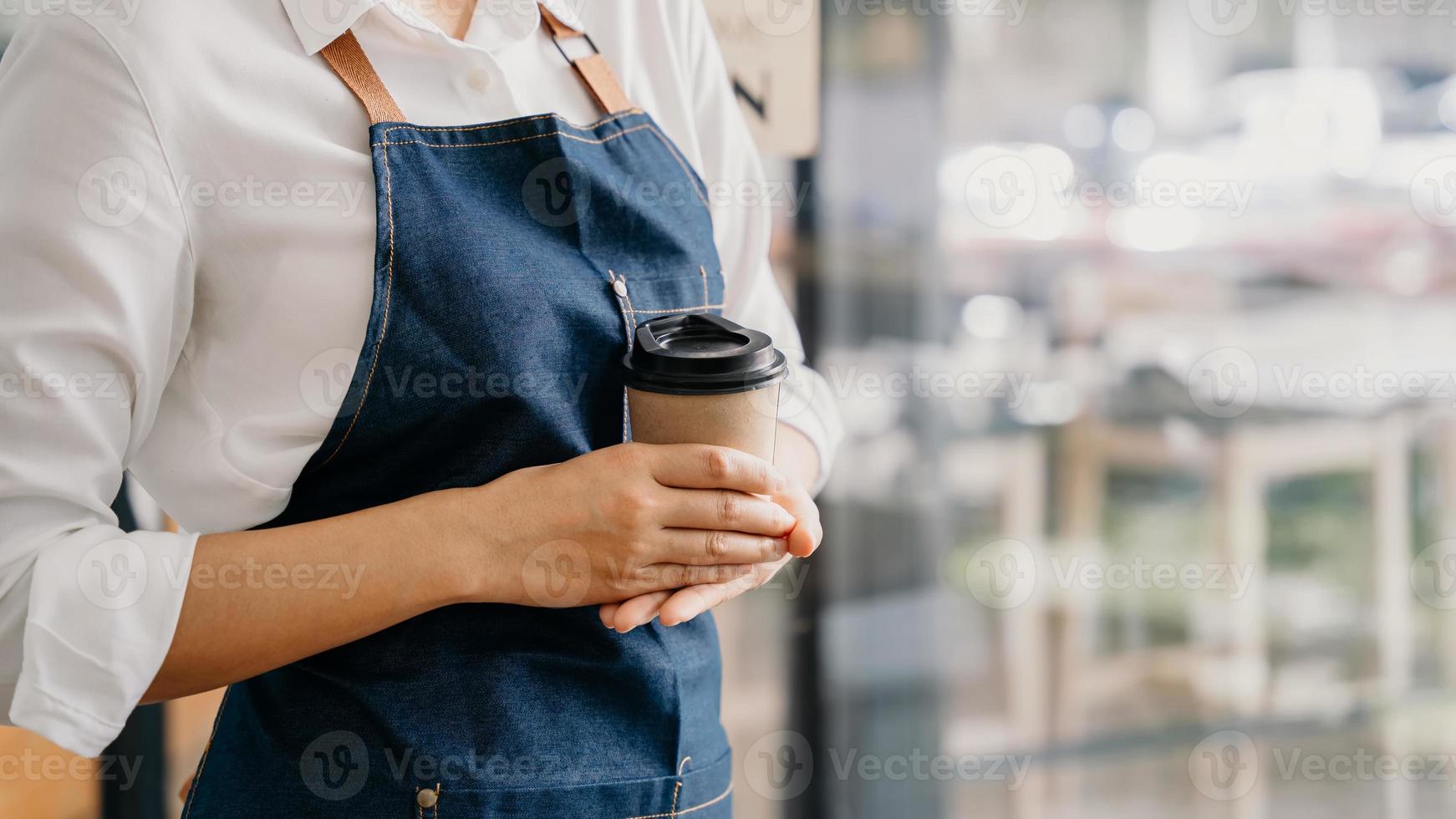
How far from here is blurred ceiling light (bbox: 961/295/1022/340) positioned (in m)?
2.07

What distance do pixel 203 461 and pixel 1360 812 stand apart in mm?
2243

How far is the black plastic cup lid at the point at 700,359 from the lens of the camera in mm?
851

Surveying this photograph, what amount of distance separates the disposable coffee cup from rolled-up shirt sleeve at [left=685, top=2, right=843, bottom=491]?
319 mm

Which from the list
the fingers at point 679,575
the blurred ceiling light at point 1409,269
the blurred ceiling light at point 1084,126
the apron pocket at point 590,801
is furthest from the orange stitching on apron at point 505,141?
the blurred ceiling light at point 1409,269

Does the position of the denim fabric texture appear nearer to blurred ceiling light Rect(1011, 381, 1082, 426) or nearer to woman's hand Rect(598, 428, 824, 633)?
woman's hand Rect(598, 428, 824, 633)

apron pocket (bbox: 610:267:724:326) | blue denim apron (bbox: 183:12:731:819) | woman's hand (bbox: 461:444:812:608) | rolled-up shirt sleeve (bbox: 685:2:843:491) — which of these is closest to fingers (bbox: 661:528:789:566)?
woman's hand (bbox: 461:444:812:608)

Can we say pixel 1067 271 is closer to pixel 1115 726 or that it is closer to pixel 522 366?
pixel 1115 726

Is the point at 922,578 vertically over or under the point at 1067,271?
under

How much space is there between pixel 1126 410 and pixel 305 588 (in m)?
1.69

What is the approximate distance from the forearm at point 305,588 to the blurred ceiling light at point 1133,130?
1630 mm

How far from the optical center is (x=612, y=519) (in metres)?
0.87

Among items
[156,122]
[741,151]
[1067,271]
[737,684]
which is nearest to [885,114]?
[1067,271]

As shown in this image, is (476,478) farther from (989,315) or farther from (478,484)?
(989,315)

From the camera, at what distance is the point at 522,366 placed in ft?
2.93
